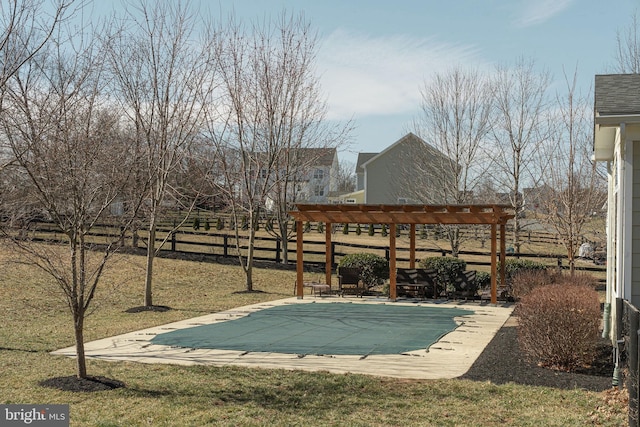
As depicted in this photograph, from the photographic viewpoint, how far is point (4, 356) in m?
9.56

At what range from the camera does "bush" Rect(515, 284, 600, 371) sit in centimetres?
834

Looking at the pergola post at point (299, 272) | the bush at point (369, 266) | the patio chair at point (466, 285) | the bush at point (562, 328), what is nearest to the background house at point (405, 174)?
the bush at point (369, 266)

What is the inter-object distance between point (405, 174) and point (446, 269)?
1212 cm

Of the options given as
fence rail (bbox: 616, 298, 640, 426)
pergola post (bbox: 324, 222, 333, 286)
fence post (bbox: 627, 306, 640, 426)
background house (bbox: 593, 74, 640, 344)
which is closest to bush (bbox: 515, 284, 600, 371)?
background house (bbox: 593, 74, 640, 344)

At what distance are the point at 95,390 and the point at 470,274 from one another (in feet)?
42.2

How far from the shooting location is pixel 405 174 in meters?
30.8

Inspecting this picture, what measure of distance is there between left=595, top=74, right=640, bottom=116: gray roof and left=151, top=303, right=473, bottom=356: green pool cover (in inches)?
179

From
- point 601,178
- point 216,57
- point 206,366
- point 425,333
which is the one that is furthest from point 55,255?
point 601,178

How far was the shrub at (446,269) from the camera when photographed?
61.6 ft

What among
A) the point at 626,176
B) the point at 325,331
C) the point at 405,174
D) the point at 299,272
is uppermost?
the point at 405,174

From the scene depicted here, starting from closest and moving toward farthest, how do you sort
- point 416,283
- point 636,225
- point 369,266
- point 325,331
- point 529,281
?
point 636,225, point 325,331, point 529,281, point 416,283, point 369,266

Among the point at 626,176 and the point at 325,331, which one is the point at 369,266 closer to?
the point at 325,331

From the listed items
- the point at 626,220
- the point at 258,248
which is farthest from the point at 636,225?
the point at 258,248

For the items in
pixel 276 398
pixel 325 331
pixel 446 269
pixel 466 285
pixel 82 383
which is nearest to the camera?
pixel 276 398
